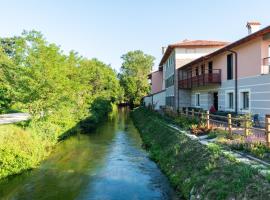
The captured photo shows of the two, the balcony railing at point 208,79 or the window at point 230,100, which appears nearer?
the window at point 230,100

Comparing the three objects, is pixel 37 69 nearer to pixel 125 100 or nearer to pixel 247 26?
pixel 247 26

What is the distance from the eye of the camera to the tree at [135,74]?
3425 inches

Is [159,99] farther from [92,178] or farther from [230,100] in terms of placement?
[92,178]

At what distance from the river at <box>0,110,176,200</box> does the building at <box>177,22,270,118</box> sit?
728 centimetres

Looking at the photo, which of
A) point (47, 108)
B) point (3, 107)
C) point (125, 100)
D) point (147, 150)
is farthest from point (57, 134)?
point (125, 100)

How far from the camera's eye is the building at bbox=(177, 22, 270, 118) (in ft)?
59.8

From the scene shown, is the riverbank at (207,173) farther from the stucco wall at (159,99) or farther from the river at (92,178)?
the stucco wall at (159,99)

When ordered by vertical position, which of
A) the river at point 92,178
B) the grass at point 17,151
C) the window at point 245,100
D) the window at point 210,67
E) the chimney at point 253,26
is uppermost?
the chimney at point 253,26

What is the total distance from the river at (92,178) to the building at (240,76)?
23.9ft

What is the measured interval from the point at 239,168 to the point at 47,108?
1515 centimetres

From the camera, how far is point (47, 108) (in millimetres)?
21469

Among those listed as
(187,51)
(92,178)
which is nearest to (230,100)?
(187,51)

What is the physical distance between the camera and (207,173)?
34.2ft

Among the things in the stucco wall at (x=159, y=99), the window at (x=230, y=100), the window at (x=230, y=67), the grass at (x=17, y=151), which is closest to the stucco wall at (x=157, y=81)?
the stucco wall at (x=159, y=99)
